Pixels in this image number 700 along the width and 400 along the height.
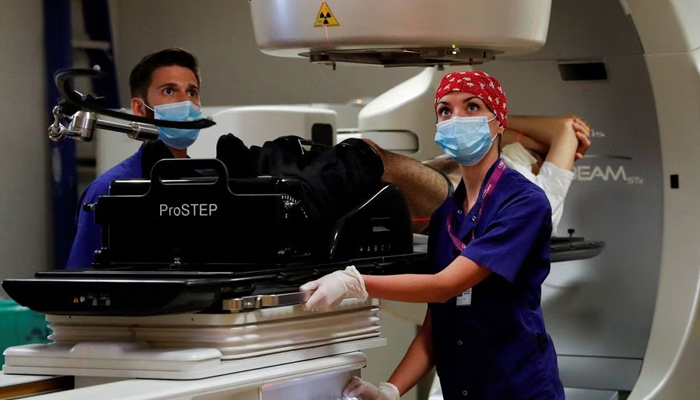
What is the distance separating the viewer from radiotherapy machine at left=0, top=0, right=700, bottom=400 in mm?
1651

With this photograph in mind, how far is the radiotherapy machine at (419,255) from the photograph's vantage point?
1651mm

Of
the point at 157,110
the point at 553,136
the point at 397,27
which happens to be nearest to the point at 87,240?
the point at 157,110

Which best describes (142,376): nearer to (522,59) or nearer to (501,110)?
(501,110)

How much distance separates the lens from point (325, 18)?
2057mm

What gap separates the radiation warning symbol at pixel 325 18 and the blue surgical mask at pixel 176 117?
0.53m

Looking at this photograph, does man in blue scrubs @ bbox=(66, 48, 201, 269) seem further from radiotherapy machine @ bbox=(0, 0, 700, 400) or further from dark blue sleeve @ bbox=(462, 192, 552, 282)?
dark blue sleeve @ bbox=(462, 192, 552, 282)

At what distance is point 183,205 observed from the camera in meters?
1.79

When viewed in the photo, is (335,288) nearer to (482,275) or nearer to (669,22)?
(482,275)

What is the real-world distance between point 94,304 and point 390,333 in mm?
1840

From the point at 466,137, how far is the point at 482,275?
28cm

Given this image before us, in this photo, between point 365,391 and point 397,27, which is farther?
point 397,27

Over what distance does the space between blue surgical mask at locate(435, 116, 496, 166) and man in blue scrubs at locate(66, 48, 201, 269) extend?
2.22ft

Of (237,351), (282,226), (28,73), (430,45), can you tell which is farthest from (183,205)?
(28,73)

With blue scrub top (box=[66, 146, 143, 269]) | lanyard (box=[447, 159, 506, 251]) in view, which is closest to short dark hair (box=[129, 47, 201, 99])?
blue scrub top (box=[66, 146, 143, 269])
